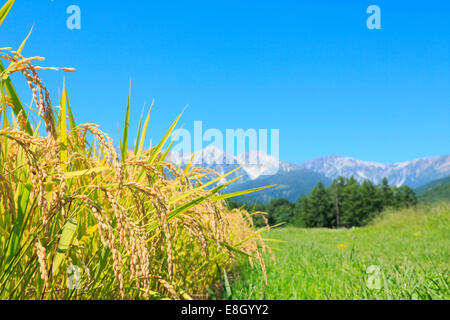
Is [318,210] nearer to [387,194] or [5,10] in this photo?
[387,194]

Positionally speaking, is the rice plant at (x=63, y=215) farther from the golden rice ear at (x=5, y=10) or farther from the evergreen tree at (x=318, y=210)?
the evergreen tree at (x=318, y=210)

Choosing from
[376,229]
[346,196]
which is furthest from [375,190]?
[376,229]

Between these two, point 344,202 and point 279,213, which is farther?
point 344,202

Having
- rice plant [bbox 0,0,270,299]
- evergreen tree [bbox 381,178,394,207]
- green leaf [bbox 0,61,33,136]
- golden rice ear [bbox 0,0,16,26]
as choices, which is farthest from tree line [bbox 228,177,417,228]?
golden rice ear [bbox 0,0,16,26]

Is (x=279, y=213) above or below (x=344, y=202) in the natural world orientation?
below

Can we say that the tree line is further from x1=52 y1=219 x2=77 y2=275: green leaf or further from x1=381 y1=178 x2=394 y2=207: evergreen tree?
x1=52 y1=219 x2=77 y2=275: green leaf

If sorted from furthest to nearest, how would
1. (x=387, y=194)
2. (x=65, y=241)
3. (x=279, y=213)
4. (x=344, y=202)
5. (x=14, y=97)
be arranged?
(x=344, y=202) < (x=387, y=194) < (x=279, y=213) < (x=14, y=97) < (x=65, y=241)

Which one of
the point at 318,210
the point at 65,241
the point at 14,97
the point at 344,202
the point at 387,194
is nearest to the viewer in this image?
the point at 65,241

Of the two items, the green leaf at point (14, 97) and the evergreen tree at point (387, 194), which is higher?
the evergreen tree at point (387, 194)

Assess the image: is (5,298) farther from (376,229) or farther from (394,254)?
(376,229)

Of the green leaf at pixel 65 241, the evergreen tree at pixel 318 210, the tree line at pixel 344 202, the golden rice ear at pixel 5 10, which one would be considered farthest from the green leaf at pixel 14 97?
the evergreen tree at pixel 318 210

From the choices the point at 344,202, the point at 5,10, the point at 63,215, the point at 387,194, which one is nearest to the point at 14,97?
the point at 5,10

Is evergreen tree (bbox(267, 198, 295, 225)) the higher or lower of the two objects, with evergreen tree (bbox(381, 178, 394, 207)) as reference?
lower
